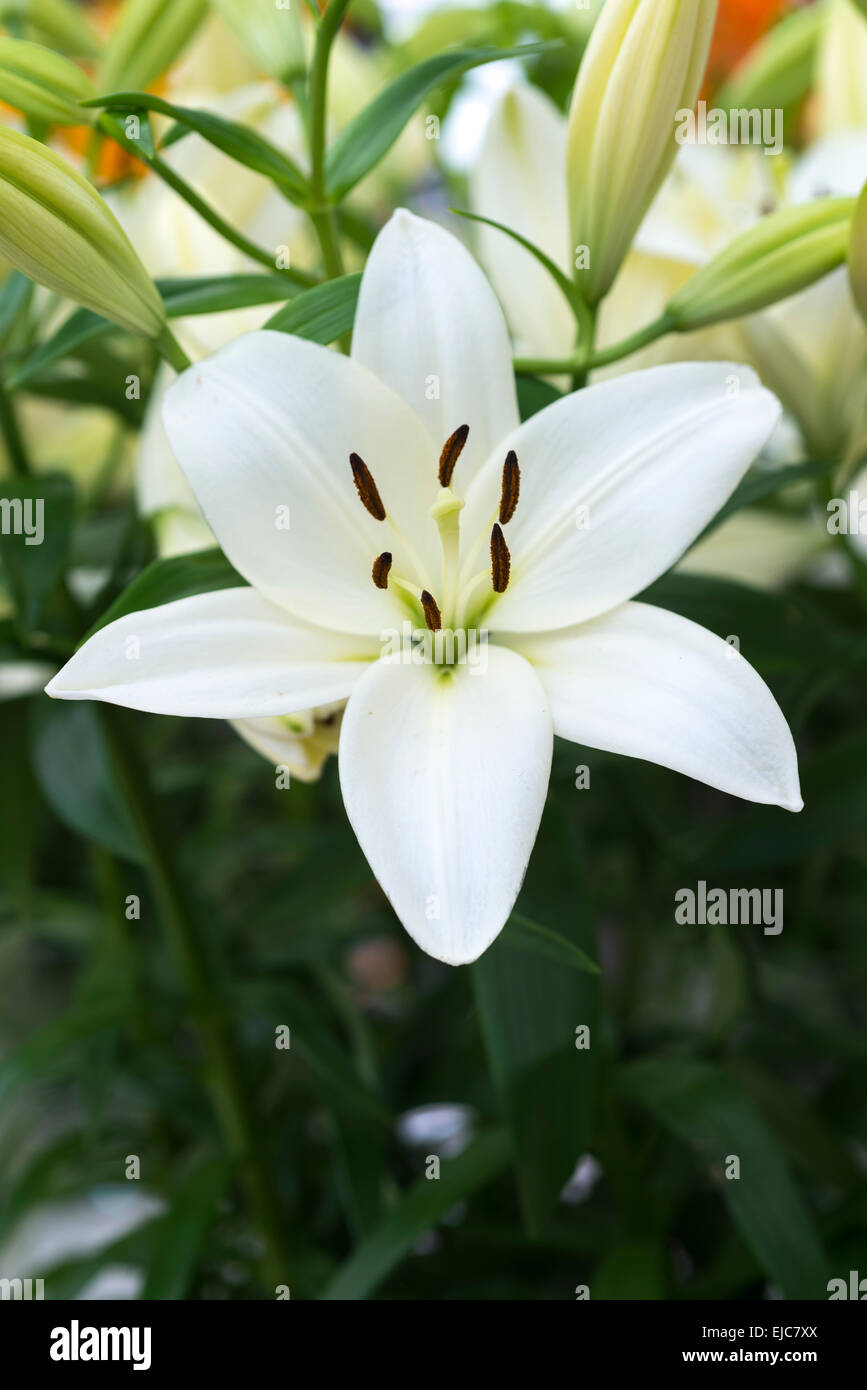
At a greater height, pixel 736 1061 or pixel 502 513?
pixel 502 513

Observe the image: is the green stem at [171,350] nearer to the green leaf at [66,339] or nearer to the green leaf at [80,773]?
the green leaf at [66,339]

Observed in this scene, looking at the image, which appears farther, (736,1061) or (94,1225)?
(94,1225)

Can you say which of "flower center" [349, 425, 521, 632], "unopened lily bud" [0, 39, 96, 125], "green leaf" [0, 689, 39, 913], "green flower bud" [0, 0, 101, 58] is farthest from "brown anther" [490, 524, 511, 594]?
"green flower bud" [0, 0, 101, 58]

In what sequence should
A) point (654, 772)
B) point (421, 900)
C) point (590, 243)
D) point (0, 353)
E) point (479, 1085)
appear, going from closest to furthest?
point (421, 900)
point (590, 243)
point (0, 353)
point (479, 1085)
point (654, 772)

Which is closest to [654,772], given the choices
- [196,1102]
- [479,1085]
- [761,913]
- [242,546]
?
[761,913]

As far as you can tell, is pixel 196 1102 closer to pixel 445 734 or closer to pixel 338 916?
pixel 338 916

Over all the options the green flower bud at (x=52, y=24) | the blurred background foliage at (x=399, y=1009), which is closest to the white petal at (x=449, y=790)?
the blurred background foliage at (x=399, y=1009)
